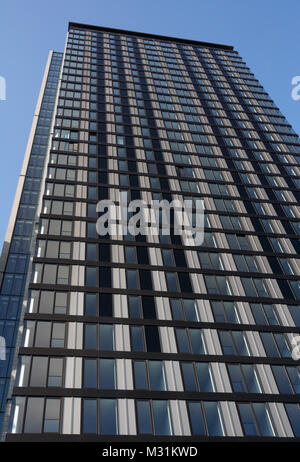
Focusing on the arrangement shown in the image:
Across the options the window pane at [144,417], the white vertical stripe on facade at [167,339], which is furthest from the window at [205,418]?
the white vertical stripe on facade at [167,339]

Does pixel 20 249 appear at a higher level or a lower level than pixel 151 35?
lower

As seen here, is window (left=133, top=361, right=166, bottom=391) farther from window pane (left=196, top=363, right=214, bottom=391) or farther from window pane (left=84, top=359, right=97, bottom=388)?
window pane (left=84, top=359, right=97, bottom=388)

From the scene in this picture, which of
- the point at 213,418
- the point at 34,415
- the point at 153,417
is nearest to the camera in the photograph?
the point at 34,415

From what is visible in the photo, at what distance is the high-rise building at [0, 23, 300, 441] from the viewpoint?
29.8m

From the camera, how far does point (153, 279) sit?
132 ft

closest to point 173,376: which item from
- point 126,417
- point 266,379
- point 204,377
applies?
point 204,377

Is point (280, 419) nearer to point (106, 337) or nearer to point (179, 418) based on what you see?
point (179, 418)

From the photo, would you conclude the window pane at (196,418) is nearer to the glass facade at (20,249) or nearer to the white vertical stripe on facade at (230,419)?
the white vertical stripe on facade at (230,419)

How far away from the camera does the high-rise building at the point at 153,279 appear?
29.8 metres

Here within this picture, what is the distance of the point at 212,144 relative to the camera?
6381 cm

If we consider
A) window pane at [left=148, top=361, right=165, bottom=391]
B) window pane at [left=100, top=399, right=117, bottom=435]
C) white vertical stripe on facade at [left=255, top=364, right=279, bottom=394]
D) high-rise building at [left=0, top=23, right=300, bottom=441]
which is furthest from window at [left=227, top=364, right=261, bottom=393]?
window pane at [left=100, top=399, right=117, bottom=435]

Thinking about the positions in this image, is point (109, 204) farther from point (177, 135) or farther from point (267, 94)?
point (267, 94)
